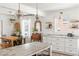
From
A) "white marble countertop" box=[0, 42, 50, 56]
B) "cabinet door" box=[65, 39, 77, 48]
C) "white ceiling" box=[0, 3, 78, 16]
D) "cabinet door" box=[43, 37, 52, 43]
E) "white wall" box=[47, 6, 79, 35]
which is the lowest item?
"white marble countertop" box=[0, 42, 50, 56]

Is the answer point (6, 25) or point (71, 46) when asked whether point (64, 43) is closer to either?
point (71, 46)

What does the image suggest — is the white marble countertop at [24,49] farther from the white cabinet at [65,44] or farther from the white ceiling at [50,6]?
the white ceiling at [50,6]

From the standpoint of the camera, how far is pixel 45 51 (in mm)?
2064

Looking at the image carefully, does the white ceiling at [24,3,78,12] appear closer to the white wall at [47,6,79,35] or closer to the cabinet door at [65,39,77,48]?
the white wall at [47,6,79,35]

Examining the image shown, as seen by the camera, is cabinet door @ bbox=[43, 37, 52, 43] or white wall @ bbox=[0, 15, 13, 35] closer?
white wall @ bbox=[0, 15, 13, 35]

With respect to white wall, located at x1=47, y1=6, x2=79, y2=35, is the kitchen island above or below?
below

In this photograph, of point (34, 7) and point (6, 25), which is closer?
point (6, 25)

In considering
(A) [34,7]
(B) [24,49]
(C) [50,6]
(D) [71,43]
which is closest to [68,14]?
(C) [50,6]

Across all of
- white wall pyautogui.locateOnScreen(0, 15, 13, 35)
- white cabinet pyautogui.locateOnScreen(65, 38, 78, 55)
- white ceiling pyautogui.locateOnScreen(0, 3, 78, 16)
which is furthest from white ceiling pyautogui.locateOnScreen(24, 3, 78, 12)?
white cabinet pyautogui.locateOnScreen(65, 38, 78, 55)

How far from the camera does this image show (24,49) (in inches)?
78.3

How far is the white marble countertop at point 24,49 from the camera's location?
1.93m

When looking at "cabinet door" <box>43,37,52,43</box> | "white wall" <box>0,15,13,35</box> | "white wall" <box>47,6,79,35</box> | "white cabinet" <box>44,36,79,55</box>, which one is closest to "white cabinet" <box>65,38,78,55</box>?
"white cabinet" <box>44,36,79,55</box>

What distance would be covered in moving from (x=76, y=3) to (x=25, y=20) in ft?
2.96

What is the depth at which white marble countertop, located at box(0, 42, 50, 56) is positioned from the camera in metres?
1.93
